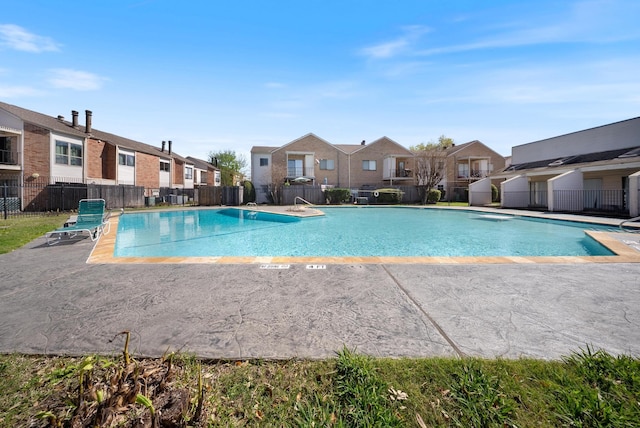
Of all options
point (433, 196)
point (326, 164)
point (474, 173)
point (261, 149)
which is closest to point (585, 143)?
point (433, 196)

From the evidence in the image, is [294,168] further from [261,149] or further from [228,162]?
[228,162]

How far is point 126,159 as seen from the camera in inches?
1124

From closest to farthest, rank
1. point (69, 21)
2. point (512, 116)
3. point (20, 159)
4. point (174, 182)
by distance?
point (69, 21), point (512, 116), point (20, 159), point (174, 182)

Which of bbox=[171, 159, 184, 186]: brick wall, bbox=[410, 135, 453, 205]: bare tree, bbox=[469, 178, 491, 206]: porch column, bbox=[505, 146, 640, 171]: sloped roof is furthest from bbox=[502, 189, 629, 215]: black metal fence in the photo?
bbox=[171, 159, 184, 186]: brick wall

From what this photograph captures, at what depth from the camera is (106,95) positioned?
12.9 m

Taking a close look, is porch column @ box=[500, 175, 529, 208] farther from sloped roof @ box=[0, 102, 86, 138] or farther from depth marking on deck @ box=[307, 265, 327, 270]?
sloped roof @ box=[0, 102, 86, 138]

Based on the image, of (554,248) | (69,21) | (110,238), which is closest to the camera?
(110,238)

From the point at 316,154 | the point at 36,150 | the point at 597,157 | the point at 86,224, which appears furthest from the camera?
the point at 316,154

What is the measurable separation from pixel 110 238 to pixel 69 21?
7522 mm

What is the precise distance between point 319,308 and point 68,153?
2870 cm

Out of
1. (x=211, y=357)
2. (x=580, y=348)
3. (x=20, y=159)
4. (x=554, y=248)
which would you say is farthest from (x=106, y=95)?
(x=554, y=248)

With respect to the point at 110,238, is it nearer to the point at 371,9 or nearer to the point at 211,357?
the point at 211,357

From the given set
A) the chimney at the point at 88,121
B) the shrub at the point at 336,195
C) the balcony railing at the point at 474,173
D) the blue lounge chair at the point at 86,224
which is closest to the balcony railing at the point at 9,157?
the chimney at the point at 88,121

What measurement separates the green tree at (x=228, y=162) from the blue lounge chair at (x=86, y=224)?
48212mm
